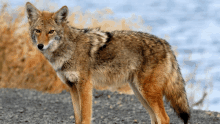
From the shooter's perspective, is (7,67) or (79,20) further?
(79,20)

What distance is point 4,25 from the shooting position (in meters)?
8.07

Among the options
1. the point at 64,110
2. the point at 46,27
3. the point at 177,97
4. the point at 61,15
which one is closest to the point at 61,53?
the point at 46,27

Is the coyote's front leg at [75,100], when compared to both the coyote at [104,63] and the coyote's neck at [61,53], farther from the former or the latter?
the coyote's neck at [61,53]

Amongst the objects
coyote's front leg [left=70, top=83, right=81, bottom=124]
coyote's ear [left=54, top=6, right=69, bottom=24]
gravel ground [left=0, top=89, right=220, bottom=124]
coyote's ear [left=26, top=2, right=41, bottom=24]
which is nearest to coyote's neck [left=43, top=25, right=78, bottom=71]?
coyote's ear [left=54, top=6, right=69, bottom=24]

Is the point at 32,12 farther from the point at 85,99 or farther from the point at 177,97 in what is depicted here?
the point at 177,97

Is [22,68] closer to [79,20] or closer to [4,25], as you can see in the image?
[4,25]

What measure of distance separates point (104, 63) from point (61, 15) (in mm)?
918

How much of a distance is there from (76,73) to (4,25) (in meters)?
5.54

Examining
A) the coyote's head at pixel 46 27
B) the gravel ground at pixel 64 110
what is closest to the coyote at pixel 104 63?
the coyote's head at pixel 46 27

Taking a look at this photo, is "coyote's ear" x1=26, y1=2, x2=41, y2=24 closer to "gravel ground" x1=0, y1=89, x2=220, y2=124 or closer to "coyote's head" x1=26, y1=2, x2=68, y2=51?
"coyote's head" x1=26, y1=2, x2=68, y2=51

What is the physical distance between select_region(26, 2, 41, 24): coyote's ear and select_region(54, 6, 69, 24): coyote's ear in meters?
0.29

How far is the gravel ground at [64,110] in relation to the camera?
482cm

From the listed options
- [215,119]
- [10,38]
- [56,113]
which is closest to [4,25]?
[10,38]

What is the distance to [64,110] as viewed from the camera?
567 centimetres
